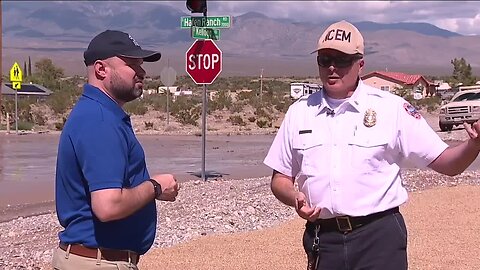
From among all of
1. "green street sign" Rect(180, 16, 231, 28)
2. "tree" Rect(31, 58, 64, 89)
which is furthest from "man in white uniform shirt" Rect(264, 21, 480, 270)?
"tree" Rect(31, 58, 64, 89)

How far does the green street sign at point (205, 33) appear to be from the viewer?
13.7 metres

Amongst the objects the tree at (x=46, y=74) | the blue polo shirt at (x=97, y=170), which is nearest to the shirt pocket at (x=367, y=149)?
the blue polo shirt at (x=97, y=170)

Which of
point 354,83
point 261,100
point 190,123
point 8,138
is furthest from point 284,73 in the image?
point 354,83

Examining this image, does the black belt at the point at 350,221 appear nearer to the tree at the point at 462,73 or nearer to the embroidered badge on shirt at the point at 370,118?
the embroidered badge on shirt at the point at 370,118

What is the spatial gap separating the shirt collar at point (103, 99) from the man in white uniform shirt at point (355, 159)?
0.89 meters

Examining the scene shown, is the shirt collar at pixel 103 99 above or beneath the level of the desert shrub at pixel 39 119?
above

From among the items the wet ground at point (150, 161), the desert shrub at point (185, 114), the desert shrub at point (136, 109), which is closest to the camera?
the wet ground at point (150, 161)

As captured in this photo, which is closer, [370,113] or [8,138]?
[370,113]

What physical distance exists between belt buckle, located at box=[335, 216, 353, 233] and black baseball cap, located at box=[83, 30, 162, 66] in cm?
116

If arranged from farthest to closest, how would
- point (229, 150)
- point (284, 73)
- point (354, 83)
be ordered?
1. point (284, 73)
2. point (229, 150)
3. point (354, 83)

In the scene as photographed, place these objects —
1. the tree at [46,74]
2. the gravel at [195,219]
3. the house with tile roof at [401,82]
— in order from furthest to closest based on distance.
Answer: the tree at [46,74]
the house with tile roof at [401,82]
the gravel at [195,219]

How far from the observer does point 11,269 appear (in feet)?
25.9

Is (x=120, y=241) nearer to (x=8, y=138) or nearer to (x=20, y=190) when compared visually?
(x=20, y=190)

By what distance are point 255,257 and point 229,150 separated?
15.6 meters
